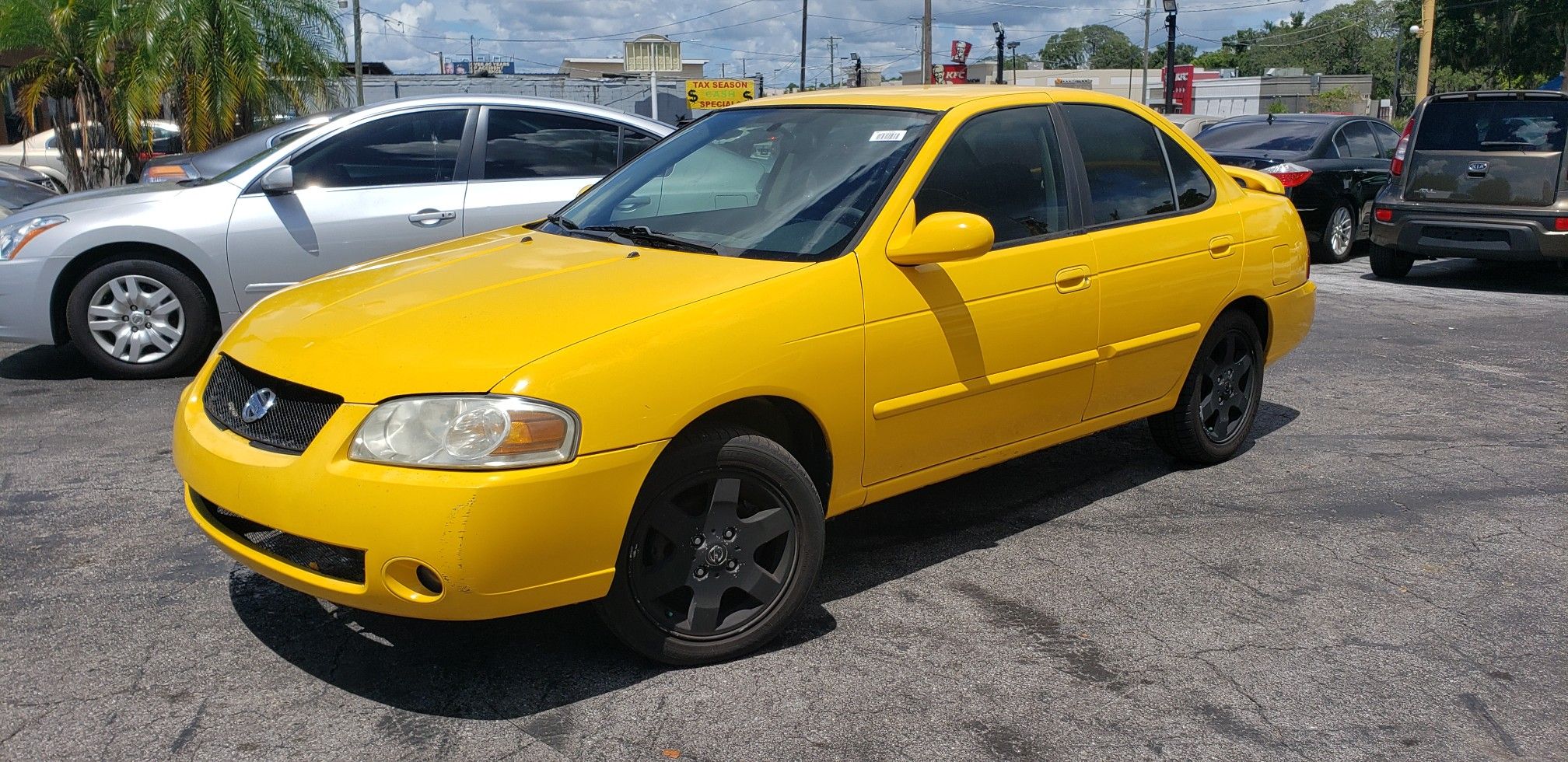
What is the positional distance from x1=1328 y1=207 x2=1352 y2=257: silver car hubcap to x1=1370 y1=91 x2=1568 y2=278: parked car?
1.53 meters

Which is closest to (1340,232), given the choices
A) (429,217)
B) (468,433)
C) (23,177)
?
(429,217)

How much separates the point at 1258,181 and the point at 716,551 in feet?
12.1

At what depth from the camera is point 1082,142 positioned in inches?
191

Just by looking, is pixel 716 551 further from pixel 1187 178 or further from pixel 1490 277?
pixel 1490 277

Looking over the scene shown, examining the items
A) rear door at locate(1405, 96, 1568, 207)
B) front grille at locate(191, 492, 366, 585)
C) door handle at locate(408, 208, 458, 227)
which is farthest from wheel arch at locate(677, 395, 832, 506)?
rear door at locate(1405, 96, 1568, 207)

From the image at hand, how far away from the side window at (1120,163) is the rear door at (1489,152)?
711 centimetres

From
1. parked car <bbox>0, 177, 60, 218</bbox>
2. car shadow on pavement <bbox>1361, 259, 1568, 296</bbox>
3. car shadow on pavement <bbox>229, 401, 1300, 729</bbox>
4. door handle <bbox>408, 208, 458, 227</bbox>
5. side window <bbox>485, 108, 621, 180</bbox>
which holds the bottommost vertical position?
car shadow on pavement <bbox>1361, 259, 1568, 296</bbox>

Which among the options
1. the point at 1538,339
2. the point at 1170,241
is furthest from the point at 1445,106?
the point at 1170,241

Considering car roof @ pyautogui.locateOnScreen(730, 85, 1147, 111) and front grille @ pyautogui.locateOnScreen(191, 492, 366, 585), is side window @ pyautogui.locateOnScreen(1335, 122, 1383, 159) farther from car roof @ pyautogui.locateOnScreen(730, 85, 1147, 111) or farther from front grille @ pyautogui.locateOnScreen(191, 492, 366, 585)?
front grille @ pyautogui.locateOnScreen(191, 492, 366, 585)

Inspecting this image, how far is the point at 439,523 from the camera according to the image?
3053 mm

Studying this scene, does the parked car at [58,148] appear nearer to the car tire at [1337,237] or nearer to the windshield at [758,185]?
the windshield at [758,185]

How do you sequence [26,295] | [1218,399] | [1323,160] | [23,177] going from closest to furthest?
[1218,399] < [26,295] < [23,177] < [1323,160]

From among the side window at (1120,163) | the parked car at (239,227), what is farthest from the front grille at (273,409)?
the parked car at (239,227)

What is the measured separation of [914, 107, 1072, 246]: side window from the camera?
4277 millimetres
